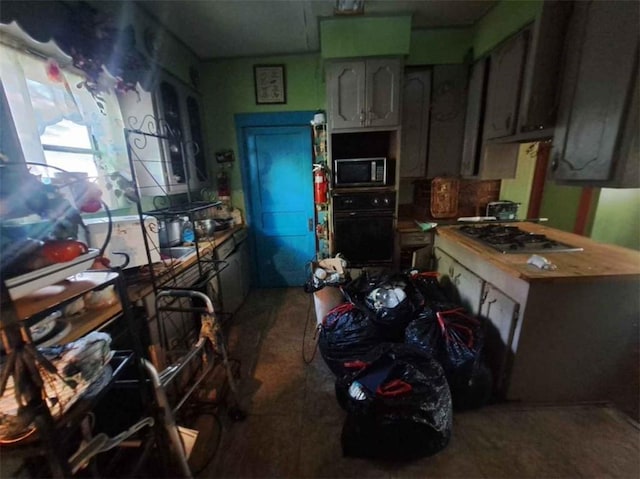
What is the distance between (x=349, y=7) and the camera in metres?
1.96

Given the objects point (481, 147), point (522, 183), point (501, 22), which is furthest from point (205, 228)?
point (522, 183)

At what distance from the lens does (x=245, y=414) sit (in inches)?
60.9

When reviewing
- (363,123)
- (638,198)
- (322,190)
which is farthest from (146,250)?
(638,198)

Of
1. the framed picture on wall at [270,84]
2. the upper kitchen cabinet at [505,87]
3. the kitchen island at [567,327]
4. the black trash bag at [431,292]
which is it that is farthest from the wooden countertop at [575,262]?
the framed picture on wall at [270,84]

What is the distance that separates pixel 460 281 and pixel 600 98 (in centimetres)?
130

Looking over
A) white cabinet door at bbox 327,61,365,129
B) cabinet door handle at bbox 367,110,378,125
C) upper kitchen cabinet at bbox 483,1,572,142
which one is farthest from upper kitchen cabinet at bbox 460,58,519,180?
white cabinet door at bbox 327,61,365,129

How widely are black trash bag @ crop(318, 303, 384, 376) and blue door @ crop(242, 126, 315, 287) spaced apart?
1.49m

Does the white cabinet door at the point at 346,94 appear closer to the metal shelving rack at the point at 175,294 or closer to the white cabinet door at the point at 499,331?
the metal shelving rack at the point at 175,294

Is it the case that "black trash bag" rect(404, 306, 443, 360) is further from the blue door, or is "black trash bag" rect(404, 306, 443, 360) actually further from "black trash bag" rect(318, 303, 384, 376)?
the blue door

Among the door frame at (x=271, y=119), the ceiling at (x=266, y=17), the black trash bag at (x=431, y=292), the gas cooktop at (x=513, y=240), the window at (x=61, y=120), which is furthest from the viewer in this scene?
the door frame at (x=271, y=119)

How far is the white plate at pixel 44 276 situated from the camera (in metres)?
0.63

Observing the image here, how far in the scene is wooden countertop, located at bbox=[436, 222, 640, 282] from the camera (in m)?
1.30

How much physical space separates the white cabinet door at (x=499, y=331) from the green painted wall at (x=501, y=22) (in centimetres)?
168

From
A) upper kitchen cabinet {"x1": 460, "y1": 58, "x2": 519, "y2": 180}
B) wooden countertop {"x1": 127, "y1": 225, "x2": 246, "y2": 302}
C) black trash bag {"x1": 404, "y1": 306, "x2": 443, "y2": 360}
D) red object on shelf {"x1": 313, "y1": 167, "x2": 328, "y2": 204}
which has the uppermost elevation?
upper kitchen cabinet {"x1": 460, "y1": 58, "x2": 519, "y2": 180}
